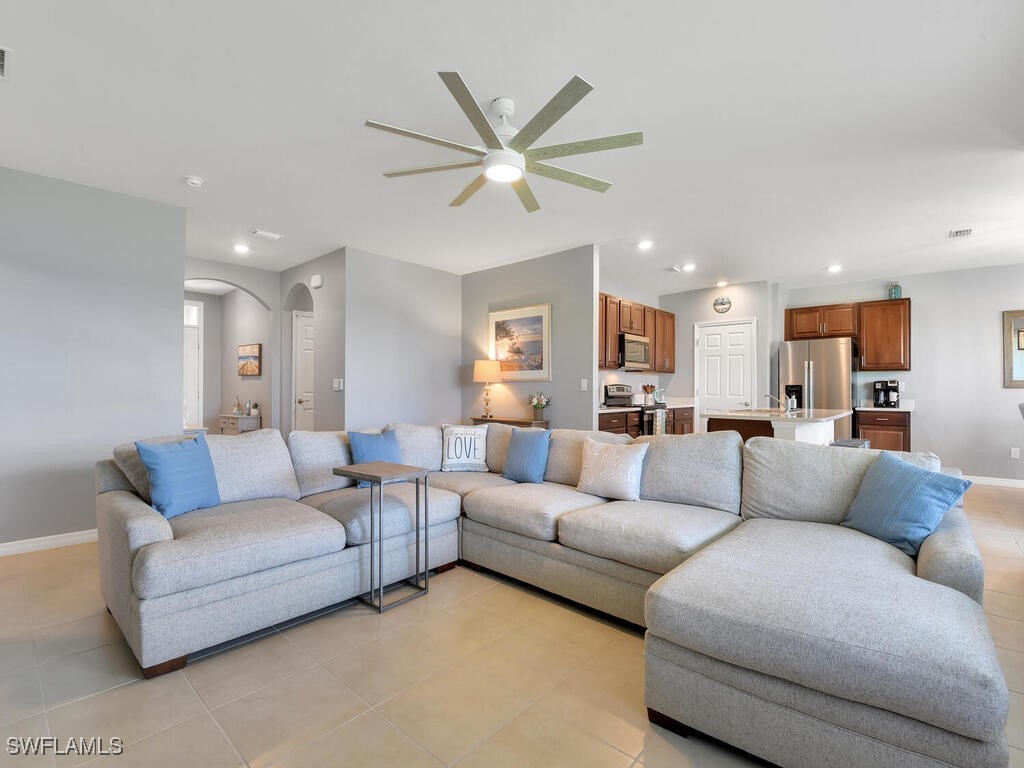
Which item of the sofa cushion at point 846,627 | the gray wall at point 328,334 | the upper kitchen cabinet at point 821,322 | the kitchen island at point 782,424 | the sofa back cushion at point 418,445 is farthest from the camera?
the upper kitchen cabinet at point 821,322

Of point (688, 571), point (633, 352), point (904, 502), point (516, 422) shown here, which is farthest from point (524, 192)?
point (633, 352)

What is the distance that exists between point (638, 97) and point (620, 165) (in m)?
0.72

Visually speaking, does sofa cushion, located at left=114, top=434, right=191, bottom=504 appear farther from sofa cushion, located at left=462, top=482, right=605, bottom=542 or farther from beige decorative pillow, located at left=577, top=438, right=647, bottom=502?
beige decorative pillow, located at left=577, top=438, right=647, bottom=502

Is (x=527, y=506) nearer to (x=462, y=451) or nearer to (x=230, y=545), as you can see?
(x=462, y=451)

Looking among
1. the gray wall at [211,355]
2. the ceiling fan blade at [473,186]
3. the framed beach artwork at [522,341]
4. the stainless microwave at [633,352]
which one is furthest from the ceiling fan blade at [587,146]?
the gray wall at [211,355]

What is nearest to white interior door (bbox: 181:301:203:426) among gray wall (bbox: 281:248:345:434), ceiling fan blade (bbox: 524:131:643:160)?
gray wall (bbox: 281:248:345:434)

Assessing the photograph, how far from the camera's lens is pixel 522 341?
18.2 ft

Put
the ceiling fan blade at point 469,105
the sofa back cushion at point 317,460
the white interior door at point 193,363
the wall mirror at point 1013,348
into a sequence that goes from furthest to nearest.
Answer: the white interior door at point 193,363
the wall mirror at point 1013,348
the sofa back cushion at point 317,460
the ceiling fan blade at point 469,105

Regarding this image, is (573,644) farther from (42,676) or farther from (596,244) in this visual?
(596,244)

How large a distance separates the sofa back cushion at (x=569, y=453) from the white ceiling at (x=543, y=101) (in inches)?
70.5

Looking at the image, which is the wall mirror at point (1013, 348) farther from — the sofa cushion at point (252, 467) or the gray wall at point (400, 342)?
the sofa cushion at point (252, 467)

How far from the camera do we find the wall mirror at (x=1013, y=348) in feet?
18.6

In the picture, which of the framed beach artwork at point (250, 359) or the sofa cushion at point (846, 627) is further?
the framed beach artwork at point (250, 359)

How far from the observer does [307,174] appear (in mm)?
3344
